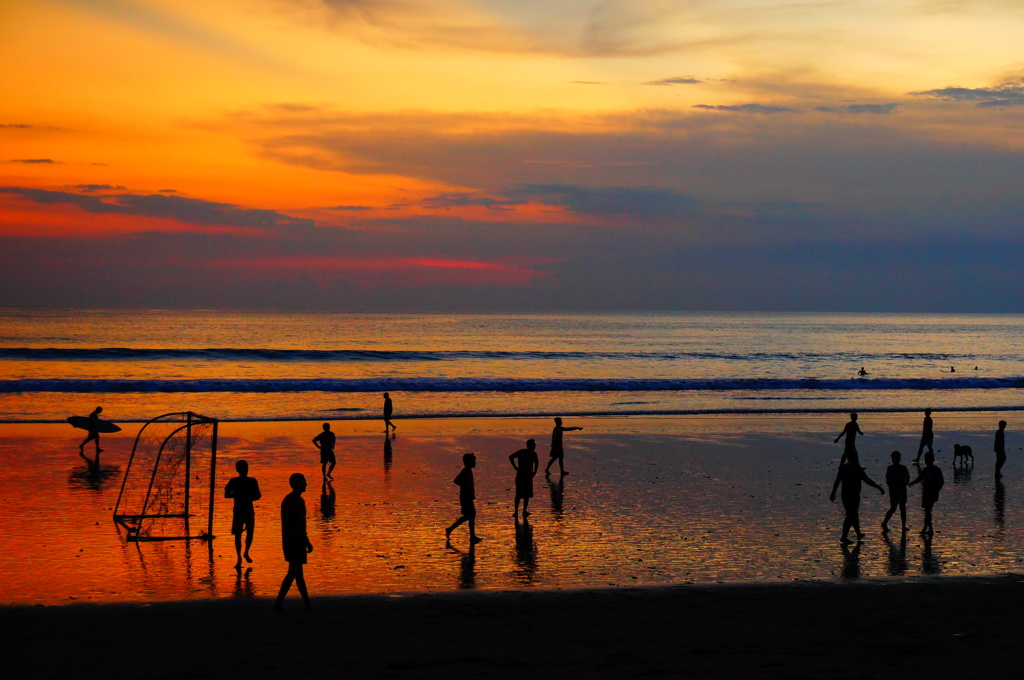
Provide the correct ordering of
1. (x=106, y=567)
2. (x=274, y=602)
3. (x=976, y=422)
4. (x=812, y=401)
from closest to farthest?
(x=274, y=602), (x=106, y=567), (x=976, y=422), (x=812, y=401)

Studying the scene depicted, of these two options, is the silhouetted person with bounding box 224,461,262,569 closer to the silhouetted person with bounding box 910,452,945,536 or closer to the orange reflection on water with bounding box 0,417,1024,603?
the orange reflection on water with bounding box 0,417,1024,603

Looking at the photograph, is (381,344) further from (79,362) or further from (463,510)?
(463,510)

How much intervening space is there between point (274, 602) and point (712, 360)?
74.5 meters

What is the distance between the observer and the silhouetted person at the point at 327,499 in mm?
15969

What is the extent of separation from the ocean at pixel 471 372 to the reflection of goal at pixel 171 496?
12752 mm

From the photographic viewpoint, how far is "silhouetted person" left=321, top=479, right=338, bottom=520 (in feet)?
52.4

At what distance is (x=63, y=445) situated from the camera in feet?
Result: 80.6

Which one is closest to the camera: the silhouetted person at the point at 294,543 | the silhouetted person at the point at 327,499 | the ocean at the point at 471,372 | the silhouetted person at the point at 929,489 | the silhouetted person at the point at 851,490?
the silhouetted person at the point at 294,543

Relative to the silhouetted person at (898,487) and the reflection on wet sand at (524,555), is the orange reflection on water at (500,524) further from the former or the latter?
the silhouetted person at (898,487)

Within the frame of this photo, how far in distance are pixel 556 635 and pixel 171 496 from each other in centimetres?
939

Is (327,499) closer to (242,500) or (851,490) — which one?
(242,500)

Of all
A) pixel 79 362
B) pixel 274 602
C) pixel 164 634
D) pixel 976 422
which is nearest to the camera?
pixel 164 634

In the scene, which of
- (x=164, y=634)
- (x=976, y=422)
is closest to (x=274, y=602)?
(x=164, y=634)

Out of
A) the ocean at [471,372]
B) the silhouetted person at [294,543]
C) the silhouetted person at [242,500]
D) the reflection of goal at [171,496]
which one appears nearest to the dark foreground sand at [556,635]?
the silhouetted person at [294,543]
